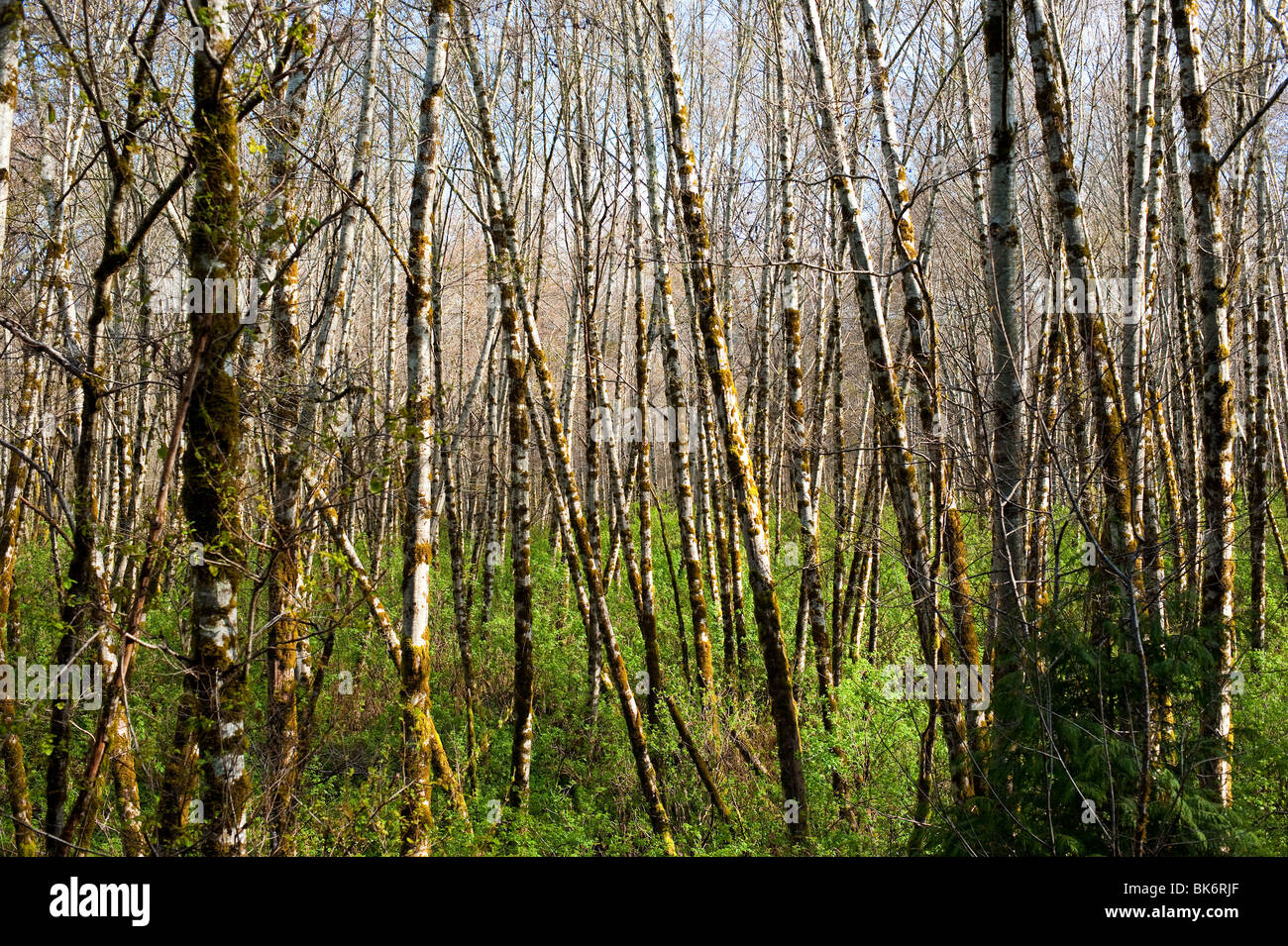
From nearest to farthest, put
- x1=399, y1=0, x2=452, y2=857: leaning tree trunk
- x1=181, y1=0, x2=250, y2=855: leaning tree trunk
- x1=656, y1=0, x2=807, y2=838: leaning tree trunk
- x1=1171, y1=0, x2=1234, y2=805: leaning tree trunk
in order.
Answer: x1=181, y1=0, x2=250, y2=855: leaning tree trunk, x1=1171, y1=0, x2=1234, y2=805: leaning tree trunk, x1=399, y1=0, x2=452, y2=857: leaning tree trunk, x1=656, y1=0, x2=807, y2=838: leaning tree trunk

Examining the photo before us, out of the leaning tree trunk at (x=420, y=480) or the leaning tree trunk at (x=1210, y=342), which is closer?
the leaning tree trunk at (x=1210, y=342)

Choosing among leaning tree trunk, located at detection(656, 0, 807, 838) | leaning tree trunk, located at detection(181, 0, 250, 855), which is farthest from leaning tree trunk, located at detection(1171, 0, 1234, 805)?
leaning tree trunk, located at detection(181, 0, 250, 855)

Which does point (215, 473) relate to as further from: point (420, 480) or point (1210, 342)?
point (1210, 342)

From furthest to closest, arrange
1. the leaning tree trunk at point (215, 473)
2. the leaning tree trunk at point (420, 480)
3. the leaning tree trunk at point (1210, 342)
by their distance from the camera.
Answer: the leaning tree trunk at point (420, 480) < the leaning tree trunk at point (1210, 342) < the leaning tree trunk at point (215, 473)

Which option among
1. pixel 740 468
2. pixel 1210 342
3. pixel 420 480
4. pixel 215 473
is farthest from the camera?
pixel 740 468

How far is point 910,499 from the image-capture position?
4.18 meters

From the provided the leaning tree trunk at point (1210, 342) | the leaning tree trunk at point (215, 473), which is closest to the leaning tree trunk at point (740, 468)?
the leaning tree trunk at point (1210, 342)

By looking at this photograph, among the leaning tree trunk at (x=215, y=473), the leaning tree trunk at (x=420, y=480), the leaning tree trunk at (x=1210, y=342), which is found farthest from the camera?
the leaning tree trunk at (x=420, y=480)

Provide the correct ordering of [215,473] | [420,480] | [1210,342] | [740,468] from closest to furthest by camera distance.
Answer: [215,473] < [1210,342] < [420,480] < [740,468]

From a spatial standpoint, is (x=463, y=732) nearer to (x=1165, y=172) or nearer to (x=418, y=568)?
(x=418, y=568)

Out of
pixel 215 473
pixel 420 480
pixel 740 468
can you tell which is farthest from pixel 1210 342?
pixel 215 473

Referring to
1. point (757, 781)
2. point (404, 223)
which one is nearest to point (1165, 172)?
point (757, 781)

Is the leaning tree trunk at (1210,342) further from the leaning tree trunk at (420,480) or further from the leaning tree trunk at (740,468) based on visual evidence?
the leaning tree trunk at (420,480)

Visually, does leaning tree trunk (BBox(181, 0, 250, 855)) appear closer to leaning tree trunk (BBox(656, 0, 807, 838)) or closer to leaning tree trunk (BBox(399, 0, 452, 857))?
leaning tree trunk (BBox(399, 0, 452, 857))
